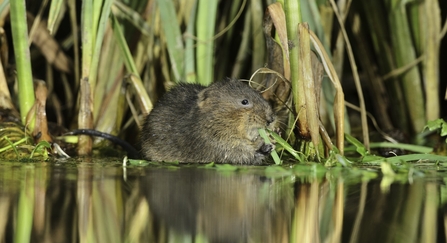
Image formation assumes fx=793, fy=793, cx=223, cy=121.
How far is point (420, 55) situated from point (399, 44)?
18 cm

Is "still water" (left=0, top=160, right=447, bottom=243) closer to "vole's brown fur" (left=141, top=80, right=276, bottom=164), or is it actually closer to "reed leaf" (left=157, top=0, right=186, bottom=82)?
"vole's brown fur" (left=141, top=80, right=276, bottom=164)

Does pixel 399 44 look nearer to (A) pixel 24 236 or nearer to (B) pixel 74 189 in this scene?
(B) pixel 74 189

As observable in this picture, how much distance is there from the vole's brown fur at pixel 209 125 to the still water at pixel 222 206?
23.4 inches

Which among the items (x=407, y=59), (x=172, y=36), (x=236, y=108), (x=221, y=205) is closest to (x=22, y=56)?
(x=172, y=36)

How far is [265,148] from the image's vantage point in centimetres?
459

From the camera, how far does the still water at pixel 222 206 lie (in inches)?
97.6

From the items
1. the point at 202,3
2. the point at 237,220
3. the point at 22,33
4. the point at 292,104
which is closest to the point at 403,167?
the point at 292,104

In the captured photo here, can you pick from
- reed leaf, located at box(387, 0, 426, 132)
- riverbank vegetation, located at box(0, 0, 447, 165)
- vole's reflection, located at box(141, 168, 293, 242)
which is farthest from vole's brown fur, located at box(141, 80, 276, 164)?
reed leaf, located at box(387, 0, 426, 132)

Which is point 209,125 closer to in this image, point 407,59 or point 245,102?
point 245,102

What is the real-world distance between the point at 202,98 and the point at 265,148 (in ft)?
1.76

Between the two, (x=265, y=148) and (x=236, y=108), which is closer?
(x=265, y=148)

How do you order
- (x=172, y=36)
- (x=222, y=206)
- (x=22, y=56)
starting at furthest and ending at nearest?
1. (x=172, y=36)
2. (x=22, y=56)
3. (x=222, y=206)

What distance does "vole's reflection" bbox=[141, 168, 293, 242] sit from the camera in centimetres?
254

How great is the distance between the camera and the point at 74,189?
335 centimetres
